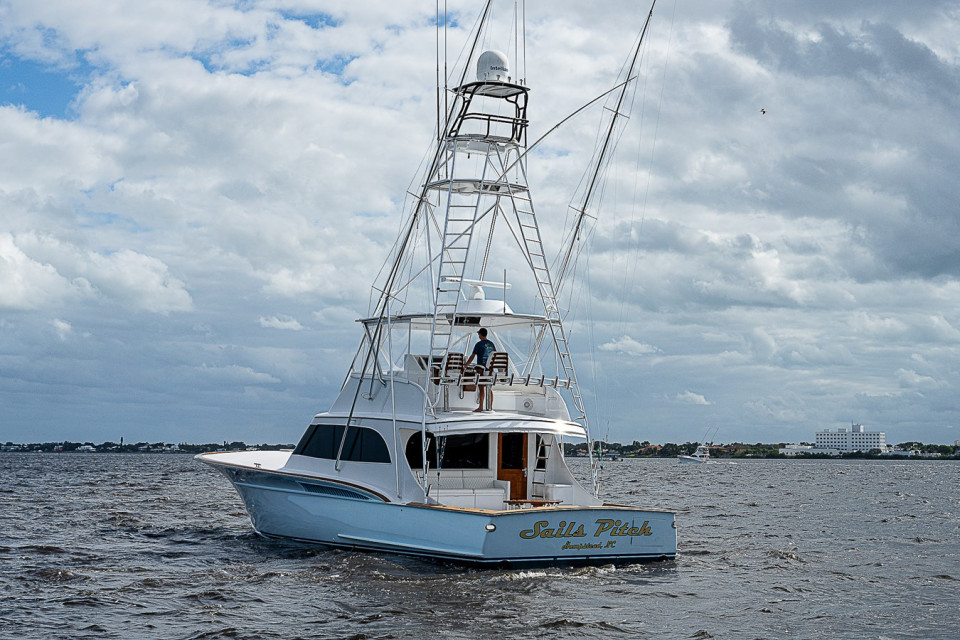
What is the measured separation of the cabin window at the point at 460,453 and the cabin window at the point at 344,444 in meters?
0.59

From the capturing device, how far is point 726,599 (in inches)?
642

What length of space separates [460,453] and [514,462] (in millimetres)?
1033

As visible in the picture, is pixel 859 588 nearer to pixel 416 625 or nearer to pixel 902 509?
pixel 416 625

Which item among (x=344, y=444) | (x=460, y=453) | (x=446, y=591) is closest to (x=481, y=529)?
(x=446, y=591)

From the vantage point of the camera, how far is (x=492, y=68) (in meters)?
19.4

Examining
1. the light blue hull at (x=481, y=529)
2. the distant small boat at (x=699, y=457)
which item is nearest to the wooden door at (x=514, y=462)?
the light blue hull at (x=481, y=529)

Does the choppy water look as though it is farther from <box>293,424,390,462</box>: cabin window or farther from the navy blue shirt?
the navy blue shirt

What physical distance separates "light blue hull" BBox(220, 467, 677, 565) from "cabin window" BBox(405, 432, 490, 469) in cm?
139

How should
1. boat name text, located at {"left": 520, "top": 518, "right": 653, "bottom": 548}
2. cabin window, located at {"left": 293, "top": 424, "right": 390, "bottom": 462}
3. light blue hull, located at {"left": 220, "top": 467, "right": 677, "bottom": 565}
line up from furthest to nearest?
1. cabin window, located at {"left": 293, "top": 424, "right": 390, "bottom": 462}
2. boat name text, located at {"left": 520, "top": 518, "right": 653, "bottom": 548}
3. light blue hull, located at {"left": 220, "top": 467, "right": 677, "bottom": 565}

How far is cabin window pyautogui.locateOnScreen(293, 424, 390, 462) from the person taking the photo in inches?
771

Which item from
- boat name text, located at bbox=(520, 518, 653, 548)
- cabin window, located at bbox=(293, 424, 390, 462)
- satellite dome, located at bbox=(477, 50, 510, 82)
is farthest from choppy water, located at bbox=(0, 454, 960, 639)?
satellite dome, located at bbox=(477, 50, 510, 82)

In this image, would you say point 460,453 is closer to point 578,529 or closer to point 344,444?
point 344,444

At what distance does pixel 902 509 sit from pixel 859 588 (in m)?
24.8

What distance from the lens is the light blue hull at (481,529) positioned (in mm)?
16344
